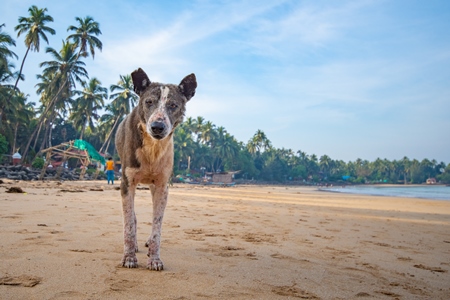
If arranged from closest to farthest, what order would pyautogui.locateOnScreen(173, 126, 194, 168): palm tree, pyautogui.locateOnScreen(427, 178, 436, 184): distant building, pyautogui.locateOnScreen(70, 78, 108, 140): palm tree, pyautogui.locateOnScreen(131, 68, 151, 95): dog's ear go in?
pyautogui.locateOnScreen(131, 68, 151, 95): dog's ear, pyautogui.locateOnScreen(70, 78, 108, 140): palm tree, pyautogui.locateOnScreen(173, 126, 194, 168): palm tree, pyautogui.locateOnScreen(427, 178, 436, 184): distant building

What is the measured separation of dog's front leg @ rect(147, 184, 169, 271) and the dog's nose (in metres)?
0.91

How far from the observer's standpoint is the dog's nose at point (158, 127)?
3711 millimetres

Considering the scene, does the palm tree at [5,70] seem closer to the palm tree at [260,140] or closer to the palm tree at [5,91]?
the palm tree at [5,91]

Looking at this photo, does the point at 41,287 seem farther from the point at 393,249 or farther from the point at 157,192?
the point at 393,249

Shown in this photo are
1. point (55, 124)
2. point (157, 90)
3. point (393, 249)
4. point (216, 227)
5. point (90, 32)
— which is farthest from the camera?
point (55, 124)

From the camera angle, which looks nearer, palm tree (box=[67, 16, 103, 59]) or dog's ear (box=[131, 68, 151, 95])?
dog's ear (box=[131, 68, 151, 95])

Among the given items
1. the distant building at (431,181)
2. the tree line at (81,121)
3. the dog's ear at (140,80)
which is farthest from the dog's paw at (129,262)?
the distant building at (431,181)

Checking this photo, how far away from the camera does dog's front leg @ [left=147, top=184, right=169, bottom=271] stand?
12.1 ft

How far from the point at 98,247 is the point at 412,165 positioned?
746 ft

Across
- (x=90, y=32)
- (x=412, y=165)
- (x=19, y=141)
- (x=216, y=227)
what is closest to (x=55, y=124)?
(x=19, y=141)

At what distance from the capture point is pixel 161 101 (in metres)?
4.06

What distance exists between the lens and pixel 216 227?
7176 millimetres

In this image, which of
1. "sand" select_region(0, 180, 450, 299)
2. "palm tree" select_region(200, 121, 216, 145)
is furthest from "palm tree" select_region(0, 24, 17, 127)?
"palm tree" select_region(200, 121, 216, 145)

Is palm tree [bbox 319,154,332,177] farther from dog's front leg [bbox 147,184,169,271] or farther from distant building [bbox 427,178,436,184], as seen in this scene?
dog's front leg [bbox 147,184,169,271]
